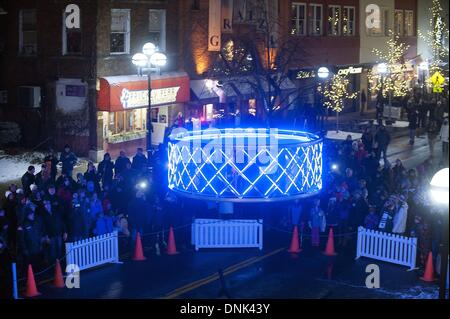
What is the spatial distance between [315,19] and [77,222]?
31.5 m

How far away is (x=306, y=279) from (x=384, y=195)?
3.78 metres

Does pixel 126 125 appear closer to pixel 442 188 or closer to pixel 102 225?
pixel 102 225

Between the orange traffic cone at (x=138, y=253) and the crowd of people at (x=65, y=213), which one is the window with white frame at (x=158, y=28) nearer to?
the crowd of people at (x=65, y=213)

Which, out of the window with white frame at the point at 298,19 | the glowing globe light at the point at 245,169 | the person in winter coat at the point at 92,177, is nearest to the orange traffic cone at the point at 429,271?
the glowing globe light at the point at 245,169

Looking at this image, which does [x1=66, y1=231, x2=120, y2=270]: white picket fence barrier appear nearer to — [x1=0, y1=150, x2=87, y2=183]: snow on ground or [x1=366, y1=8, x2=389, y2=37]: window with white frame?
[x1=0, y1=150, x2=87, y2=183]: snow on ground

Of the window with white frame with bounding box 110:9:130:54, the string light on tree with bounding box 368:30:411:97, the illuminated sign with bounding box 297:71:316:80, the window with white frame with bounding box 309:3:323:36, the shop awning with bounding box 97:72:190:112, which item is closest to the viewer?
the shop awning with bounding box 97:72:190:112

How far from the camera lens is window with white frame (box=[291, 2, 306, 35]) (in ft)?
141

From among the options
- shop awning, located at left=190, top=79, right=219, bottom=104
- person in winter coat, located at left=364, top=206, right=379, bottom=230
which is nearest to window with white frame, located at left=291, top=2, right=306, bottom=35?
shop awning, located at left=190, top=79, right=219, bottom=104

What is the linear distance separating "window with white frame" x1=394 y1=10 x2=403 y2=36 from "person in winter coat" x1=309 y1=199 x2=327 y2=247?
126 ft

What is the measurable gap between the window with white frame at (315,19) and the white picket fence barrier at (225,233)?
93.1ft

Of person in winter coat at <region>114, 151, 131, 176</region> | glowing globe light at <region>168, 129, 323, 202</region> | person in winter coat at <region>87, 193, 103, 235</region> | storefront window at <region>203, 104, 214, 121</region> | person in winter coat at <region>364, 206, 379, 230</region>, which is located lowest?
person in winter coat at <region>364, 206, 379, 230</region>

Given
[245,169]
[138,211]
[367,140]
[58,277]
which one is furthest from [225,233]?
[367,140]

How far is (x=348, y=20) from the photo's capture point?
158 feet

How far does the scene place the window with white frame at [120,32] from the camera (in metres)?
30.1
